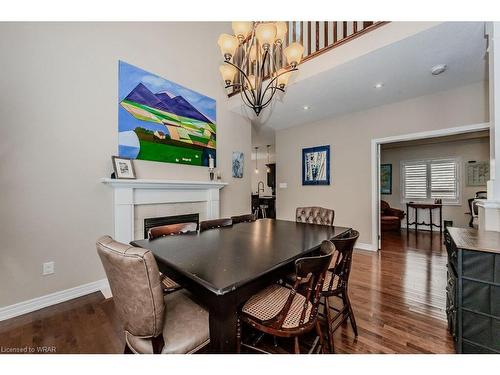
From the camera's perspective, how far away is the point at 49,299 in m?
2.07

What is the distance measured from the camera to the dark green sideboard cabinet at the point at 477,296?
1.27 m

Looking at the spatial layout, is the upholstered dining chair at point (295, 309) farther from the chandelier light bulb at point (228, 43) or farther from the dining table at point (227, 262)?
the chandelier light bulb at point (228, 43)

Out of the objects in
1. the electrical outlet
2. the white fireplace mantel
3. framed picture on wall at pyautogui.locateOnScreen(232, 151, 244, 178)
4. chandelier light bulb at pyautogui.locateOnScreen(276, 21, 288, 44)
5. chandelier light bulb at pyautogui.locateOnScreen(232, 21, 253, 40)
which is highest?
chandelier light bulb at pyautogui.locateOnScreen(276, 21, 288, 44)

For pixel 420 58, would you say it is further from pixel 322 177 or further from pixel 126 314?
pixel 126 314

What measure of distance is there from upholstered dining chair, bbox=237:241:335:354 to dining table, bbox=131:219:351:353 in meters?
0.15

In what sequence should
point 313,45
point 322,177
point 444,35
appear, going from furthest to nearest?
point 322,177 → point 313,45 → point 444,35

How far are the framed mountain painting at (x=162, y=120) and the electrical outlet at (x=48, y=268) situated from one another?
1313 mm

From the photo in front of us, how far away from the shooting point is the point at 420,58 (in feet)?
7.92

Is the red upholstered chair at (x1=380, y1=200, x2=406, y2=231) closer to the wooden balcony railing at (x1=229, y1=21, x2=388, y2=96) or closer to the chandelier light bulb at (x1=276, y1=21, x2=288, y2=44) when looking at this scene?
the wooden balcony railing at (x1=229, y1=21, x2=388, y2=96)

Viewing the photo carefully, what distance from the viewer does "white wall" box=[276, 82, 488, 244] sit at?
3.15 metres

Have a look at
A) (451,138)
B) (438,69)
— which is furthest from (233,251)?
(451,138)

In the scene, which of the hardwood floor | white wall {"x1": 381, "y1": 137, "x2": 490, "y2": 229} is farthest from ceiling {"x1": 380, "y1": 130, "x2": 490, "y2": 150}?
the hardwood floor

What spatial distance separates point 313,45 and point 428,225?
18.4 feet
